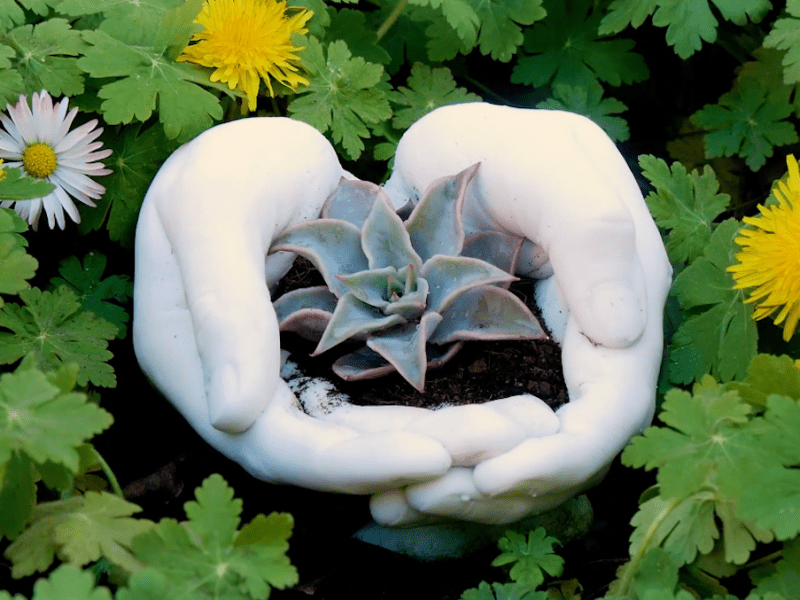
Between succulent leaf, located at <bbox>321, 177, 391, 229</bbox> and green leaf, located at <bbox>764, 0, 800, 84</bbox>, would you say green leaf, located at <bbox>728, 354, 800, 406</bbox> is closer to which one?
succulent leaf, located at <bbox>321, 177, 391, 229</bbox>

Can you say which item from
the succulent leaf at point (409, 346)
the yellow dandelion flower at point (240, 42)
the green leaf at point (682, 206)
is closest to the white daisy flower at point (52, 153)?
the yellow dandelion flower at point (240, 42)

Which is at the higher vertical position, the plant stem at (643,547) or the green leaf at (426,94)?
the green leaf at (426,94)

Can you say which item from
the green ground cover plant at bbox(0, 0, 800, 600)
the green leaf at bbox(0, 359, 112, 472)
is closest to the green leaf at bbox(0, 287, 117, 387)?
the green ground cover plant at bbox(0, 0, 800, 600)

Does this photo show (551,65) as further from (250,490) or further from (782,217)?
(250,490)

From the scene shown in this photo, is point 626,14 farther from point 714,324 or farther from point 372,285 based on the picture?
point 372,285

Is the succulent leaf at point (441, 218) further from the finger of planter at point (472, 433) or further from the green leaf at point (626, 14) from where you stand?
the green leaf at point (626, 14)

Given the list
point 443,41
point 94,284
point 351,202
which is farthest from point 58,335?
point 443,41
